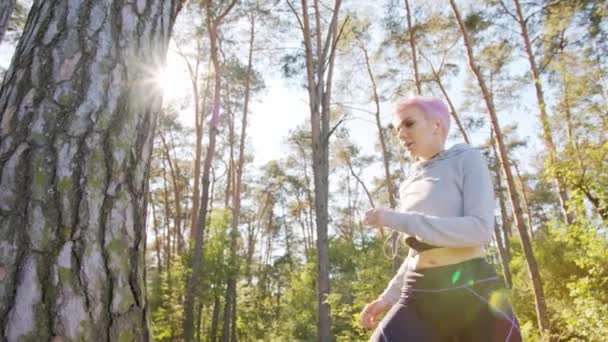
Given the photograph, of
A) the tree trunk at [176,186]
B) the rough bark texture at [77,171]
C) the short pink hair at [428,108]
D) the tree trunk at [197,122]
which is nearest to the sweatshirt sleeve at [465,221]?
the short pink hair at [428,108]

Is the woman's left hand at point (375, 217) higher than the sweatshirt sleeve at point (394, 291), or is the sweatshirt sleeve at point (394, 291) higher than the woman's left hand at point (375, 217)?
the woman's left hand at point (375, 217)

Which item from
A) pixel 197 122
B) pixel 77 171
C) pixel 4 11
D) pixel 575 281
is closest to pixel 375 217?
pixel 77 171

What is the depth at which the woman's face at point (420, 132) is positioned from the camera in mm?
1459

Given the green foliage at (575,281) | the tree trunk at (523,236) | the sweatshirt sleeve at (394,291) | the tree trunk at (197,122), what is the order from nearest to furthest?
the sweatshirt sleeve at (394,291) → the green foliage at (575,281) → the tree trunk at (523,236) → the tree trunk at (197,122)

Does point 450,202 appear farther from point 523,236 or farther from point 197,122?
point 197,122

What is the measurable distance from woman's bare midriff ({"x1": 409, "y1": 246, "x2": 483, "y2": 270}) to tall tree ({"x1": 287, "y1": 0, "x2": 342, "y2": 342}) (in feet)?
22.2

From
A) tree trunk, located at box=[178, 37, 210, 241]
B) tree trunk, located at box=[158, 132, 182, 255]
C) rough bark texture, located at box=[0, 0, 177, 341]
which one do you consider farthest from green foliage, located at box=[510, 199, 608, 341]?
tree trunk, located at box=[158, 132, 182, 255]

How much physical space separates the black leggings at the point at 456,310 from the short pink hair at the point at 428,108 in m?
0.52

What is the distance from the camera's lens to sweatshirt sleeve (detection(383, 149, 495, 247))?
123cm

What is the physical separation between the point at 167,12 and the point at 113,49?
25 cm

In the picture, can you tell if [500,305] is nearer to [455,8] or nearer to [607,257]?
[607,257]

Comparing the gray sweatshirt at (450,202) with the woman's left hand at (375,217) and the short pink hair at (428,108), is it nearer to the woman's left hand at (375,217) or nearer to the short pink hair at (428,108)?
the woman's left hand at (375,217)

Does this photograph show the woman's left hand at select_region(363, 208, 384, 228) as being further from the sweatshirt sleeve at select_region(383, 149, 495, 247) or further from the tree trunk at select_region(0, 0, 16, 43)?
the tree trunk at select_region(0, 0, 16, 43)

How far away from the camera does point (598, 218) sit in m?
4.64
